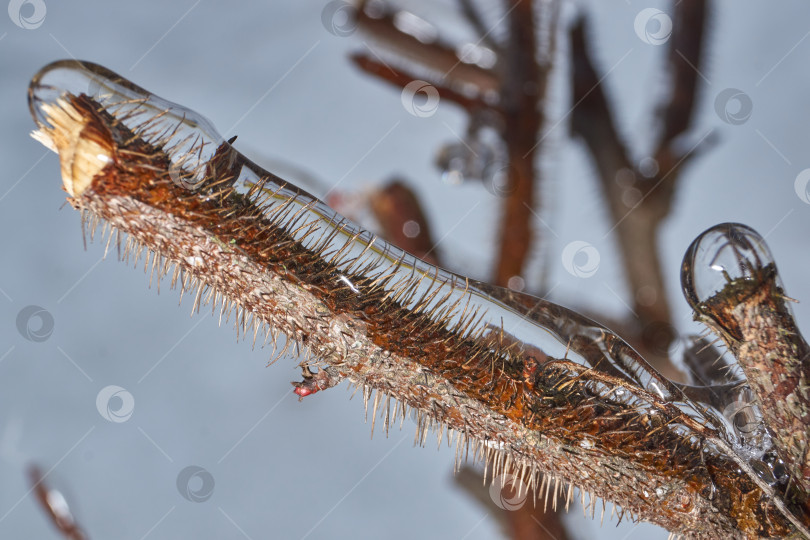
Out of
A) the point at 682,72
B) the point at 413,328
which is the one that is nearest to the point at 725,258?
the point at 413,328

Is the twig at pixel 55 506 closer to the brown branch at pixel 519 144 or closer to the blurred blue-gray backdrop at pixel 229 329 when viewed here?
the blurred blue-gray backdrop at pixel 229 329

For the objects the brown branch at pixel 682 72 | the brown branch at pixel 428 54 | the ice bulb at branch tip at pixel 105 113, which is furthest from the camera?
the brown branch at pixel 428 54

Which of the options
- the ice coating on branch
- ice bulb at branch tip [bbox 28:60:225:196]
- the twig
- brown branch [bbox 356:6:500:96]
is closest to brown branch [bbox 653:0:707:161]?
brown branch [bbox 356:6:500:96]

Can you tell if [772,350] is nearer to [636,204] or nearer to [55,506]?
[636,204]

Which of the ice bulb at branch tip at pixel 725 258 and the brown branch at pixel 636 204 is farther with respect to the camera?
the brown branch at pixel 636 204

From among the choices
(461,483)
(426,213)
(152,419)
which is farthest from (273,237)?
(152,419)

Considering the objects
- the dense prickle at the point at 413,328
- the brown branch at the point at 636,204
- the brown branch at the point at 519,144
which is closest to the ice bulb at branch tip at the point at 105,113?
the dense prickle at the point at 413,328
